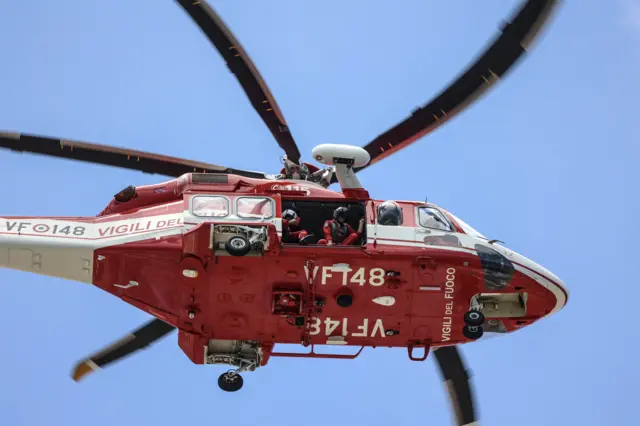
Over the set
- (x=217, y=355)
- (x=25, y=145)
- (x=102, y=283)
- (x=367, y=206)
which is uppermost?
(x=25, y=145)

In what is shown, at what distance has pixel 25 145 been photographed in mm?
19156

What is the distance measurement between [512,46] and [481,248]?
12.1ft

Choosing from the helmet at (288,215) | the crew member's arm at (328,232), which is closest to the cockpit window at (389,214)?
the crew member's arm at (328,232)

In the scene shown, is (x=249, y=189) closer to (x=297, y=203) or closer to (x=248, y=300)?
(x=297, y=203)

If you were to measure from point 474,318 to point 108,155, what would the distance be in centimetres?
733

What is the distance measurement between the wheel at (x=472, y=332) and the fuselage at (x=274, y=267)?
0.18 m

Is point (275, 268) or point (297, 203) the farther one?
point (297, 203)

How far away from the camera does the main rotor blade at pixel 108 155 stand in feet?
62.8

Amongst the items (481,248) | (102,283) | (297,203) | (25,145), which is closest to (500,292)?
(481,248)

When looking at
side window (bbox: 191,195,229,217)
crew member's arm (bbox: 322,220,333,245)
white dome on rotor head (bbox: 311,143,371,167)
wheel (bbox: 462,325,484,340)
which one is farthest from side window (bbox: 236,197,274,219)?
wheel (bbox: 462,325,484,340)

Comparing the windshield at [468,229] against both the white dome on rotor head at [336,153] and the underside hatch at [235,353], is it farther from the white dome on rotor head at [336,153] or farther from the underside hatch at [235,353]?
the underside hatch at [235,353]

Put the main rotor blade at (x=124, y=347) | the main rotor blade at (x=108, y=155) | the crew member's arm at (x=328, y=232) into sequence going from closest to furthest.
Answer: the crew member's arm at (x=328, y=232) → the main rotor blade at (x=108, y=155) → the main rotor blade at (x=124, y=347)

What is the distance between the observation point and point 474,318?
1877 cm


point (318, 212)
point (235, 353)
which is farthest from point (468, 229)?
point (235, 353)
